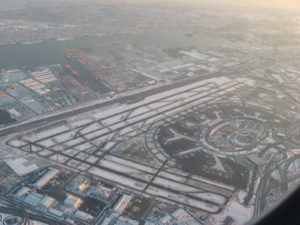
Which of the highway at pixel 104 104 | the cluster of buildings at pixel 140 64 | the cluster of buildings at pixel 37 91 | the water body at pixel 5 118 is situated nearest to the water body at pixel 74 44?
the cluster of buildings at pixel 140 64

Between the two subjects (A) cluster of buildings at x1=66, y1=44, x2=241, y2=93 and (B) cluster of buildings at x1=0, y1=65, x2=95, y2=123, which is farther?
(A) cluster of buildings at x1=66, y1=44, x2=241, y2=93

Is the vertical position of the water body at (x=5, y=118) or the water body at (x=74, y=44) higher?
the water body at (x=74, y=44)

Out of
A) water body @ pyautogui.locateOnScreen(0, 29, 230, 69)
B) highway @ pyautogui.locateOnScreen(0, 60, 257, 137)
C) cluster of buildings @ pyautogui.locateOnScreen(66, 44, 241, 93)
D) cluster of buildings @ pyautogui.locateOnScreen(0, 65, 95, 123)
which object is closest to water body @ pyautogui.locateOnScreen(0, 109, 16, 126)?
cluster of buildings @ pyautogui.locateOnScreen(0, 65, 95, 123)

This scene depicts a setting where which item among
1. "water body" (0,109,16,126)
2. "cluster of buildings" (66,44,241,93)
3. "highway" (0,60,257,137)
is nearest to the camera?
"highway" (0,60,257,137)

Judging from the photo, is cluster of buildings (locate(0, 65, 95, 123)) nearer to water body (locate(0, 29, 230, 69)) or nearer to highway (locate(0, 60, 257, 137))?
highway (locate(0, 60, 257, 137))

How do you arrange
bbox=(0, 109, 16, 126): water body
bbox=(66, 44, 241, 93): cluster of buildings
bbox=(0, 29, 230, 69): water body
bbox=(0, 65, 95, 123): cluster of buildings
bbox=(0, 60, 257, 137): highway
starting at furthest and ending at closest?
bbox=(0, 29, 230, 69): water body < bbox=(66, 44, 241, 93): cluster of buildings < bbox=(0, 65, 95, 123): cluster of buildings < bbox=(0, 109, 16, 126): water body < bbox=(0, 60, 257, 137): highway

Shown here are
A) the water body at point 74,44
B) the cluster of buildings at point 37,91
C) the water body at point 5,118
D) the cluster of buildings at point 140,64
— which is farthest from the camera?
the water body at point 74,44

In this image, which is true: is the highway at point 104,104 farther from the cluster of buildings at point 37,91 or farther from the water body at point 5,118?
the cluster of buildings at point 37,91

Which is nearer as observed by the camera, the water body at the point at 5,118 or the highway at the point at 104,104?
the highway at the point at 104,104

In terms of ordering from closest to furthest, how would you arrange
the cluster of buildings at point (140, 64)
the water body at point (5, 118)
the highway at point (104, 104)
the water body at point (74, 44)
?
the highway at point (104, 104)
the water body at point (5, 118)
the cluster of buildings at point (140, 64)
the water body at point (74, 44)
